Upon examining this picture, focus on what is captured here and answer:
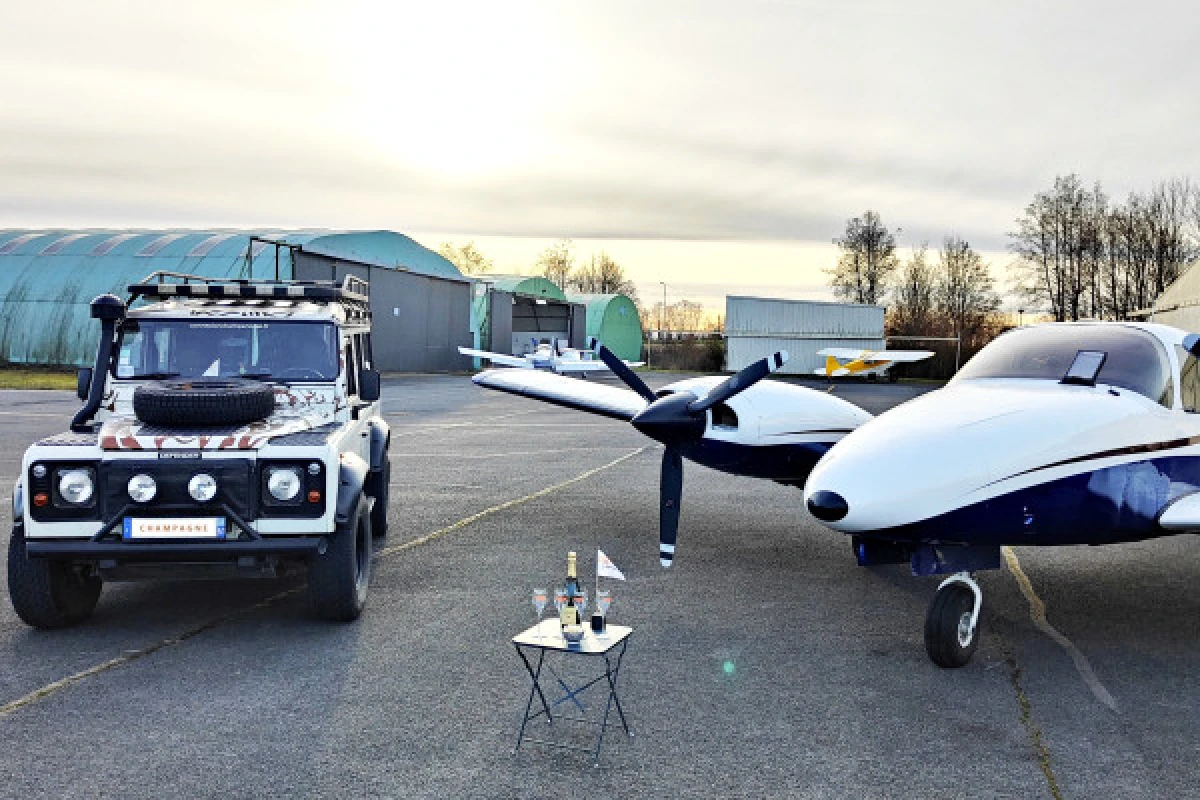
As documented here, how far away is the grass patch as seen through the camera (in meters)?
34.8

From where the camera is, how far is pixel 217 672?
644cm

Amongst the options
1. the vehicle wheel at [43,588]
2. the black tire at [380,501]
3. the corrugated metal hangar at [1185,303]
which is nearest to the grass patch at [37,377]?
the black tire at [380,501]

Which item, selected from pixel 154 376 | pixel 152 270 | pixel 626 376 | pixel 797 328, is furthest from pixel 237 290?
pixel 797 328

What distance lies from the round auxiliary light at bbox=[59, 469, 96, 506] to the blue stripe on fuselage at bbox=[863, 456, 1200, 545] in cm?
537

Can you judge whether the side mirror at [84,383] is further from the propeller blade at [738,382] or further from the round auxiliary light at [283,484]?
the propeller blade at [738,382]

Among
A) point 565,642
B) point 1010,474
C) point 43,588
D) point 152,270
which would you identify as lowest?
point 43,588

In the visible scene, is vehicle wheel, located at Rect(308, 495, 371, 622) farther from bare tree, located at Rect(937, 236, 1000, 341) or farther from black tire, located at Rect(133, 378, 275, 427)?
bare tree, located at Rect(937, 236, 1000, 341)

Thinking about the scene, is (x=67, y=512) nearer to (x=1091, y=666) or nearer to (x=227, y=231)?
(x=1091, y=666)

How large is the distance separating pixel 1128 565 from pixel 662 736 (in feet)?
23.6

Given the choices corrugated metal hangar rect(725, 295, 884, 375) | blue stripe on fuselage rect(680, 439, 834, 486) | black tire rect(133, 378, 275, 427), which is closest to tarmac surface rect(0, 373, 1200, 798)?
blue stripe on fuselage rect(680, 439, 834, 486)

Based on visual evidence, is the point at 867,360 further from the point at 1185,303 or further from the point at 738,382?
the point at 738,382

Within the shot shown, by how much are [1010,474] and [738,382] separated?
111 inches

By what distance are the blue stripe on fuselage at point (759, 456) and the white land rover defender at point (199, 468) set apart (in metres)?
3.49

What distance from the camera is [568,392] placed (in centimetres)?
1270
